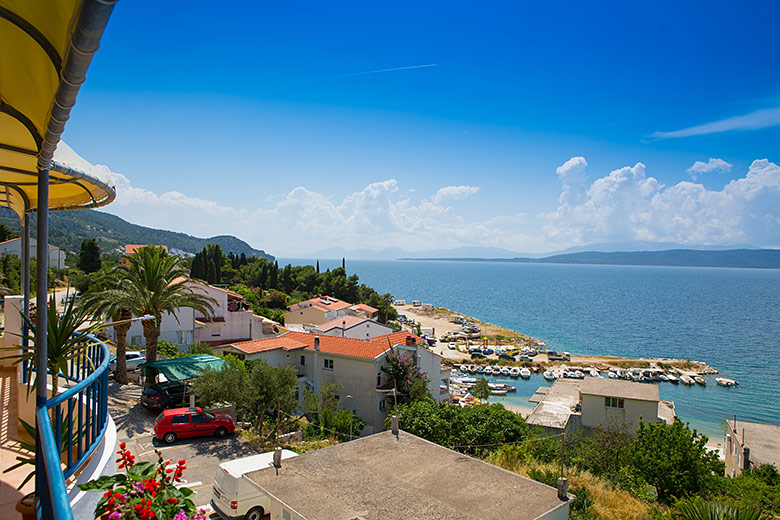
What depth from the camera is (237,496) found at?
13.7 m

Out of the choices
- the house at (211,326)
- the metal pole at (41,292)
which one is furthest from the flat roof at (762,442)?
the house at (211,326)

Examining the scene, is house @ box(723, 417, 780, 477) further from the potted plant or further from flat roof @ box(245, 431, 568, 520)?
the potted plant

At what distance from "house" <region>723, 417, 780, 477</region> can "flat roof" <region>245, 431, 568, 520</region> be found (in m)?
18.4

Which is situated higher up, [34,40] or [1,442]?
[34,40]

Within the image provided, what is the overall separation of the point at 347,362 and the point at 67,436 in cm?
2630

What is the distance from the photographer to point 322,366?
1219 inches

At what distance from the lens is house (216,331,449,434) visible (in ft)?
96.3

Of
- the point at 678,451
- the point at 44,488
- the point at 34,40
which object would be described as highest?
the point at 34,40

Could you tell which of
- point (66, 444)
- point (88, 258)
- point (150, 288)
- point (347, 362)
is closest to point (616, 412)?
point (347, 362)

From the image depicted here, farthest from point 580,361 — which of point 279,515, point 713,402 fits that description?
point 279,515

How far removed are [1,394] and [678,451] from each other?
22389 mm

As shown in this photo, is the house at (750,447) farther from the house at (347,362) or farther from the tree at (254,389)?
the tree at (254,389)

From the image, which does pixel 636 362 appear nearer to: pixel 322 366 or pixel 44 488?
pixel 322 366

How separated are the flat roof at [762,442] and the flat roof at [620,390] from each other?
5.40 meters
